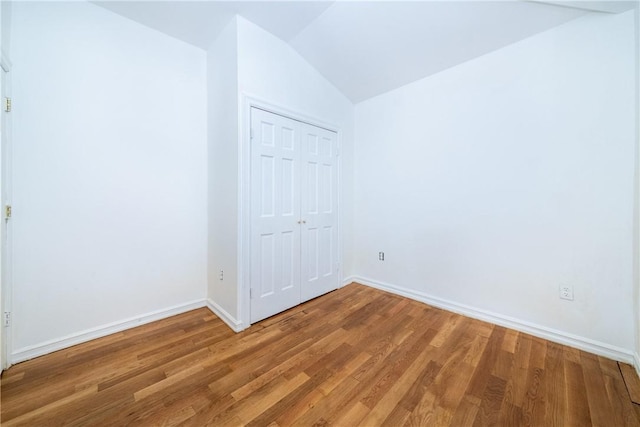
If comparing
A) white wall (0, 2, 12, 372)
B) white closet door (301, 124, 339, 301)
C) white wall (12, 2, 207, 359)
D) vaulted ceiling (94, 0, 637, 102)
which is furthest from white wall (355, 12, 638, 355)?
white wall (0, 2, 12, 372)

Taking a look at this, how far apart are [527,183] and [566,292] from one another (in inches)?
36.7

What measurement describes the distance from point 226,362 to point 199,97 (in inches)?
99.3

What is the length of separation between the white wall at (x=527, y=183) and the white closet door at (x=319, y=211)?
74 centimetres

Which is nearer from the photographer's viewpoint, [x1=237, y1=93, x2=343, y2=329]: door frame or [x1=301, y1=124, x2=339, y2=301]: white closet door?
[x1=237, y1=93, x2=343, y2=329]: door frame

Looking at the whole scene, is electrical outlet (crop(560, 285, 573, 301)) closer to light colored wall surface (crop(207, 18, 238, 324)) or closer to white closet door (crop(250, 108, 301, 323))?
white closet door (crop(250, 108, 301, 323))

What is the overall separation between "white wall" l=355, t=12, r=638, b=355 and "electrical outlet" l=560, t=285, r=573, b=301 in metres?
0.04

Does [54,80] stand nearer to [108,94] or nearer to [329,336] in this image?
[108,94]

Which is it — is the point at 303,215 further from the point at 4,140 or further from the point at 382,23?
the point at 4,140

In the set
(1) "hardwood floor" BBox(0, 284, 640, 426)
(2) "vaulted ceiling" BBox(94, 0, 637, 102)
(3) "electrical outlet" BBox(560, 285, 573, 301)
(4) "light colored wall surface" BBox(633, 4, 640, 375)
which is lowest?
(1) "hardwood floor" BBox(0, 284, 640, 426)

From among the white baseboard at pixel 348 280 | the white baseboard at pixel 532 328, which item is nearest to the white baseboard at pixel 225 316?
the white baseboard at pixel 348 280

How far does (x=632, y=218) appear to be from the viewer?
5.46ft

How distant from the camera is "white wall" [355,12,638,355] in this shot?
1718 millimetres

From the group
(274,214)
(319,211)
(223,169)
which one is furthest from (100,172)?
(319,211)

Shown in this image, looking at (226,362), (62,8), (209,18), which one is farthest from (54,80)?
(226,362)
